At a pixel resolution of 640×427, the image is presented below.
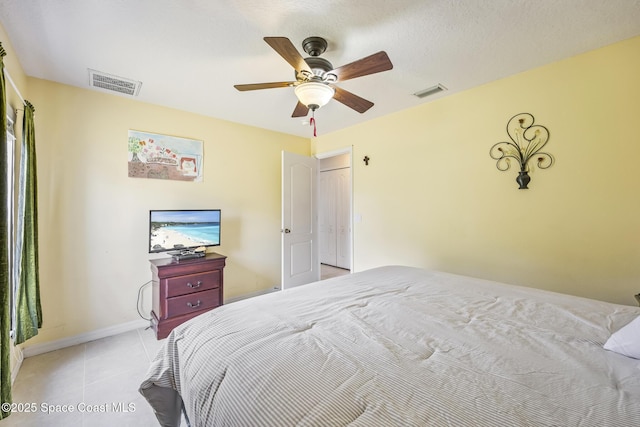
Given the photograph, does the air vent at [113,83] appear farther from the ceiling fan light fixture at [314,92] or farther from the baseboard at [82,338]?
the baseboard at [82,338]

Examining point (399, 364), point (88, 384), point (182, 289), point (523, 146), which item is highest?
point (523, 146)

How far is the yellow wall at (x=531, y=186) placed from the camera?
1899mm

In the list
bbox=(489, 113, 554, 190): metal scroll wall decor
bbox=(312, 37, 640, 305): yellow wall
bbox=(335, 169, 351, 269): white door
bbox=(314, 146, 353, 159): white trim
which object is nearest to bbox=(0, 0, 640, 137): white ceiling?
bbox=(312, 37, 640, 305): yellow wall

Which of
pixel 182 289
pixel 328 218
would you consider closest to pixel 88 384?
pixel 182 289

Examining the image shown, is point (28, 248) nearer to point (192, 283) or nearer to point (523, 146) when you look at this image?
point (192, 283)

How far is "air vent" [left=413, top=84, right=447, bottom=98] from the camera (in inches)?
101

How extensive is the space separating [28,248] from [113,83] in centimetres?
154

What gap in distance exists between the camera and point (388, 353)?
0.97 m

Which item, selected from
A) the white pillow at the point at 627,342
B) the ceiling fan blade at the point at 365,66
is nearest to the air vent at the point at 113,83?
the ceiling fan blade at the point at 365,66

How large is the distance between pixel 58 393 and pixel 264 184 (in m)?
2.79

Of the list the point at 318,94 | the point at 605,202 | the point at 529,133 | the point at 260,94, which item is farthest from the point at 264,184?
the point at 605,202

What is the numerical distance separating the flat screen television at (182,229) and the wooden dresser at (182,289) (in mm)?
185

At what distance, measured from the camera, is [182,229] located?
2863 millimetres

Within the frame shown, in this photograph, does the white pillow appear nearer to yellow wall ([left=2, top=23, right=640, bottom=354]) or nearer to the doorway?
yellow wall ([left=2, top=23, right=640, bottom=354])
